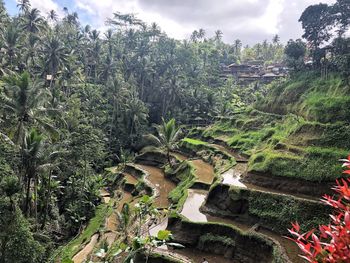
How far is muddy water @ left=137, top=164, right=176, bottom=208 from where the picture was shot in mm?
26359

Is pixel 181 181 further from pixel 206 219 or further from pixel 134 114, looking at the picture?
pixel 134 114

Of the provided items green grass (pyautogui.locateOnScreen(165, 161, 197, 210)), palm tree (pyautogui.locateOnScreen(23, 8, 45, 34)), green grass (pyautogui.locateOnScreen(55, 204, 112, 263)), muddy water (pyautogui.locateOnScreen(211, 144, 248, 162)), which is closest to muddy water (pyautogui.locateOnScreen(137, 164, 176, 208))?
green grass (pyautogui.locateOnScreen(165, 161, 197, 210))

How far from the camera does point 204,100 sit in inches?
2251

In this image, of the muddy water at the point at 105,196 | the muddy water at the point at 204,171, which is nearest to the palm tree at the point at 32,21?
the muddy water at the point at 105,196

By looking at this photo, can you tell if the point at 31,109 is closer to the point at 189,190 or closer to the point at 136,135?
the point at 189,190

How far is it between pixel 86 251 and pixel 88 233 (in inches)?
148

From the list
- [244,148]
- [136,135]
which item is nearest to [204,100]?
[136,135]

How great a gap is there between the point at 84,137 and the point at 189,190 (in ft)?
39.3

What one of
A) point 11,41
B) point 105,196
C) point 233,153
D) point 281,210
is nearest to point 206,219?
point 281,210

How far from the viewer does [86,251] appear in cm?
2220

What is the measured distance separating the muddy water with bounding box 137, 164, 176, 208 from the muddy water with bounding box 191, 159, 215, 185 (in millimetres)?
2870

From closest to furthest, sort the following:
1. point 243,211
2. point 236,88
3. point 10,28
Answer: point 243,211 < point 10,28 < point 236,88

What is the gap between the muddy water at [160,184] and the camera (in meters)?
26.4

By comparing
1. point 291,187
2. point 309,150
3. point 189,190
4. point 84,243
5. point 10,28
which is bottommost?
point 84,243
